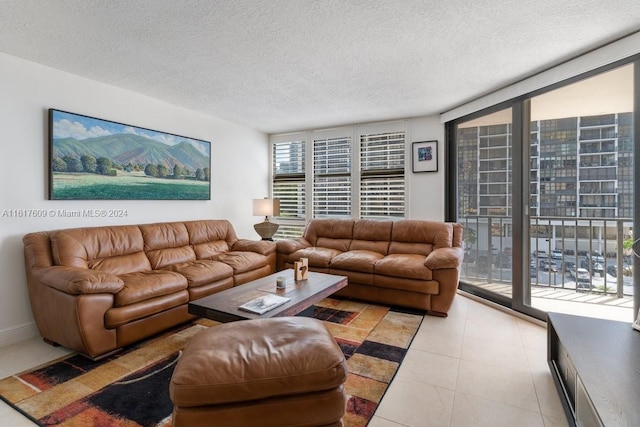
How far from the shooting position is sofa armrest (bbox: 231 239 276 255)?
4.01 meters

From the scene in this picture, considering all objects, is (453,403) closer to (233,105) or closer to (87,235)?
(87,235)

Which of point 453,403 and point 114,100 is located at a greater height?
point 114,100

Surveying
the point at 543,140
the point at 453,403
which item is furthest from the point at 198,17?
the point at 543,140

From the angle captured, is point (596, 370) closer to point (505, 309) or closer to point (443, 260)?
point (443, 260)

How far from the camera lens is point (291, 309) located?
2195mm

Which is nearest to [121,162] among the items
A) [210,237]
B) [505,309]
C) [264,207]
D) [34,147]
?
[34,147]

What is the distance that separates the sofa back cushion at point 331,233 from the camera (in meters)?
4.49

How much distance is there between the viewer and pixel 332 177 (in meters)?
5.25

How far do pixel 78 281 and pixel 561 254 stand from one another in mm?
4711

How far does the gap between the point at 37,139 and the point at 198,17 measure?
1.95 meters

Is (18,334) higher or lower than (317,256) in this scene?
lower

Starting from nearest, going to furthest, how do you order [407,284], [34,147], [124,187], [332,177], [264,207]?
[34,147] < [407,284] < [124,187] < [264,207] < [332,177]

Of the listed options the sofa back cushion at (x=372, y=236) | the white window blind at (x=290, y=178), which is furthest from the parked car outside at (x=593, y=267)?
the white window blind at (x=290, y=178)

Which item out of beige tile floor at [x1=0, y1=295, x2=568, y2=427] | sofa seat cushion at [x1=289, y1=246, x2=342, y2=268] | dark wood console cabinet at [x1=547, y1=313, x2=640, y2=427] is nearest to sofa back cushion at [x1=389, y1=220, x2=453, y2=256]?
sofa seat cushion at [x1=289, y1=246, x2=342, y2=268]
